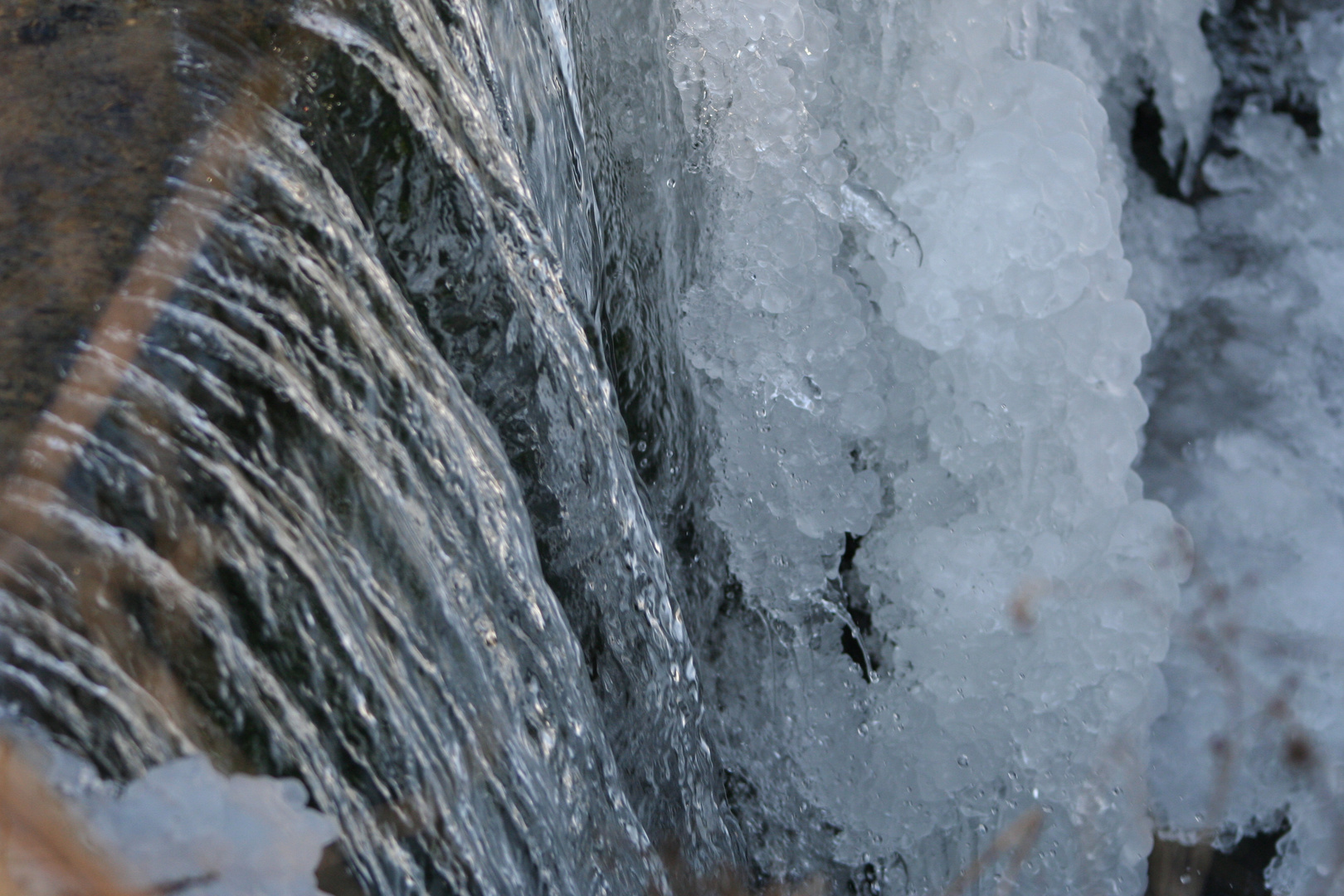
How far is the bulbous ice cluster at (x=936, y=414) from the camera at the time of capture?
1595mm

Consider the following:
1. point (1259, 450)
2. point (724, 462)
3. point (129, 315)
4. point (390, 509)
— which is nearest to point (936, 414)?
point (724, 462)

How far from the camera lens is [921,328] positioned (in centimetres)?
167

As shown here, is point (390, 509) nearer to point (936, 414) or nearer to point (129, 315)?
point (129, 315)

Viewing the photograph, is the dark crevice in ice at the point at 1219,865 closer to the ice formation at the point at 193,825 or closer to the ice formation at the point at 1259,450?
the ice formation at the point at 1259,450

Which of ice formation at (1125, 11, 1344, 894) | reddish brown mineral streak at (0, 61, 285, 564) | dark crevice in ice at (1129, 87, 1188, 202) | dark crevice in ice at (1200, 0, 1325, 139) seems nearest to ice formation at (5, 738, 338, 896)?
reddish brown mineral streak at (0, 61, 285, 564)

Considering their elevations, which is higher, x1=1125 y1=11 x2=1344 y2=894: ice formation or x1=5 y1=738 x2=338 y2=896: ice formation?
x1=5 y1=738 x2=338 y2=896: ice formation

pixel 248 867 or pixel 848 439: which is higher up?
pixel 248 867

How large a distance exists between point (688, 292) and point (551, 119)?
0.35 metres

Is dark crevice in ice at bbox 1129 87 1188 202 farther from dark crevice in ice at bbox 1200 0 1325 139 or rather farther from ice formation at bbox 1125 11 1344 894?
dark crevice in ice at bbox 1200 0 1325 139

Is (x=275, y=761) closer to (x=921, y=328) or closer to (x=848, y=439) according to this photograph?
(x=848, y=439)

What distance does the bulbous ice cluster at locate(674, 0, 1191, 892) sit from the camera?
1.59 metres

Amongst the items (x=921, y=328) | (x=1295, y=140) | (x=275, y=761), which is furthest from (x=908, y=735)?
(x=1295, y=140)

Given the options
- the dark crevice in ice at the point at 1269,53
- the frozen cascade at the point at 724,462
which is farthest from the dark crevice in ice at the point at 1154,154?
the dark crevice in ice at the point at 1269,53

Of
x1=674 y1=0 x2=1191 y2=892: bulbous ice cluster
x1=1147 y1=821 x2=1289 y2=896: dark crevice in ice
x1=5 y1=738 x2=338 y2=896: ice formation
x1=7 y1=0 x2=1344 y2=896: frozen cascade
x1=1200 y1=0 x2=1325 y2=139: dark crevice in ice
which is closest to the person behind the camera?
x1=5 y1=738 x2=338 y2=896: ice formation
